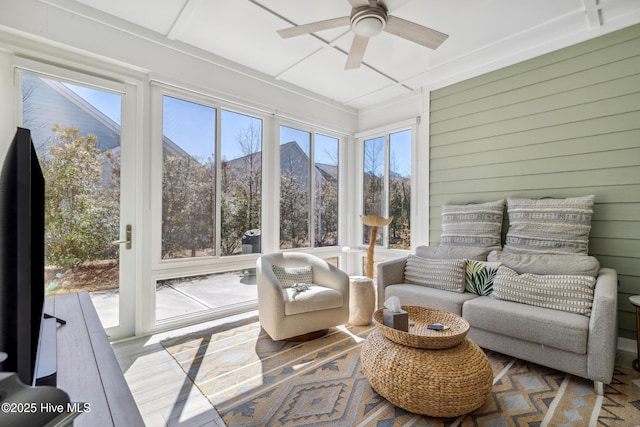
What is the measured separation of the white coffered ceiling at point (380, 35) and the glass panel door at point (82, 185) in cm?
70

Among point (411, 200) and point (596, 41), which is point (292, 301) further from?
point (596, 41)

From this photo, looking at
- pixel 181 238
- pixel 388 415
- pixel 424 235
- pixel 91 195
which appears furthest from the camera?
pixel 424 235

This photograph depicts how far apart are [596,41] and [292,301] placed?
3.56 meters

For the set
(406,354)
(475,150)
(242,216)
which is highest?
(475,150)

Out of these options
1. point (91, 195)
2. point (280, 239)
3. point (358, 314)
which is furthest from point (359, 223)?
point (91, 195)

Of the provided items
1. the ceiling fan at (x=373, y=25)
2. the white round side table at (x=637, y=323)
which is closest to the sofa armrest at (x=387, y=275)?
the white round side table at (x=637, y=323)

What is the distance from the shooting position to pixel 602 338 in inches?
73.8

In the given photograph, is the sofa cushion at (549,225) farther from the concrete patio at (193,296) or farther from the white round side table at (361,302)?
the concrete patio at (193,296)

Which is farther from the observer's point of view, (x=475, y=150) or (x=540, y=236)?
(x=475, y=150)

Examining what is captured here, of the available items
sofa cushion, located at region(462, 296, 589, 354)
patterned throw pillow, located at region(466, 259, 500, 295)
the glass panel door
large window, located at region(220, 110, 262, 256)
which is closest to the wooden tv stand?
the glass panel door

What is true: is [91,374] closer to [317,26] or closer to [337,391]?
[337,391]

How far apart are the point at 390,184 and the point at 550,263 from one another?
7.44 ft

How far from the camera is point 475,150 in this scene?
11.2 ft

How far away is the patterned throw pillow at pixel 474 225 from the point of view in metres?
3.07
